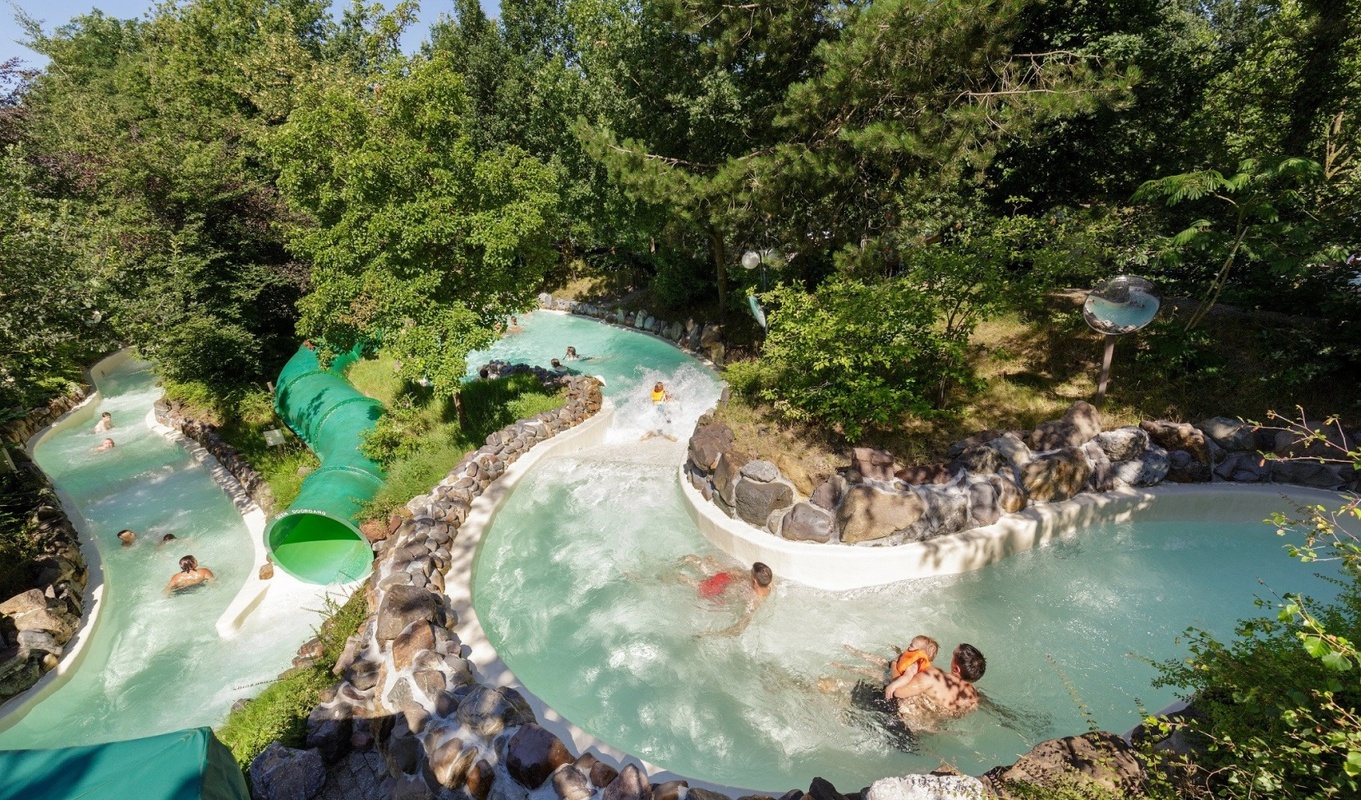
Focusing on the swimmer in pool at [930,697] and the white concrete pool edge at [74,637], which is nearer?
the swimmer in pool at [930,697]

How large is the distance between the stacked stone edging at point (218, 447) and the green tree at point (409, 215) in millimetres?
3217

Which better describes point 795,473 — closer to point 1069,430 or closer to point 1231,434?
point 1069,430

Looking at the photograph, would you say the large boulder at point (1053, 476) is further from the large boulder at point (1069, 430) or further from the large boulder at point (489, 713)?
the large boulder at point (489, 713)

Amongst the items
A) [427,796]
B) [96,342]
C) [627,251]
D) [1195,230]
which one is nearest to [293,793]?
[427,796]

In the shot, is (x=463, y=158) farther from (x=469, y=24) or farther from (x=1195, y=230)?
(x=469, y=24)

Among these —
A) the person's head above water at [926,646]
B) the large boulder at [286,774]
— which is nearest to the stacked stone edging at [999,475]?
the person's head above water at [926,646]

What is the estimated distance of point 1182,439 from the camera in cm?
729

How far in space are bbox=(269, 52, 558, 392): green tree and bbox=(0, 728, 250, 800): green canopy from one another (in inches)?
226

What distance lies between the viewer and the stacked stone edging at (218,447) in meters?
10.2

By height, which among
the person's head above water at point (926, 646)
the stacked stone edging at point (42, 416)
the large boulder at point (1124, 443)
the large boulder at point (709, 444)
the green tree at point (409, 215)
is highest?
the green tree at point (409, 215)

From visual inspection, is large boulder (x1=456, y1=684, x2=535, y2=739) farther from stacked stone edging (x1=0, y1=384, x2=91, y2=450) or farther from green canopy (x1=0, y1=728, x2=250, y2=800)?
stacked stone edging (x1=0, y1=384, x2=91, y2=450)

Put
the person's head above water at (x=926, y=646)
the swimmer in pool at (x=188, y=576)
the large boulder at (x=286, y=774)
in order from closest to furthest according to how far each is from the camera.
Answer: the large boulder at (x=286, y=774), the person's head above water at (x=926, y=646), the swimmer in pool at (x=188, y=576)

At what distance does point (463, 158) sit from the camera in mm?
8734

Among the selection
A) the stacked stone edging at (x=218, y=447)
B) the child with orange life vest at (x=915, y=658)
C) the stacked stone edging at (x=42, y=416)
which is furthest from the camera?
the stacked stone edging at (x=42, y=416)
